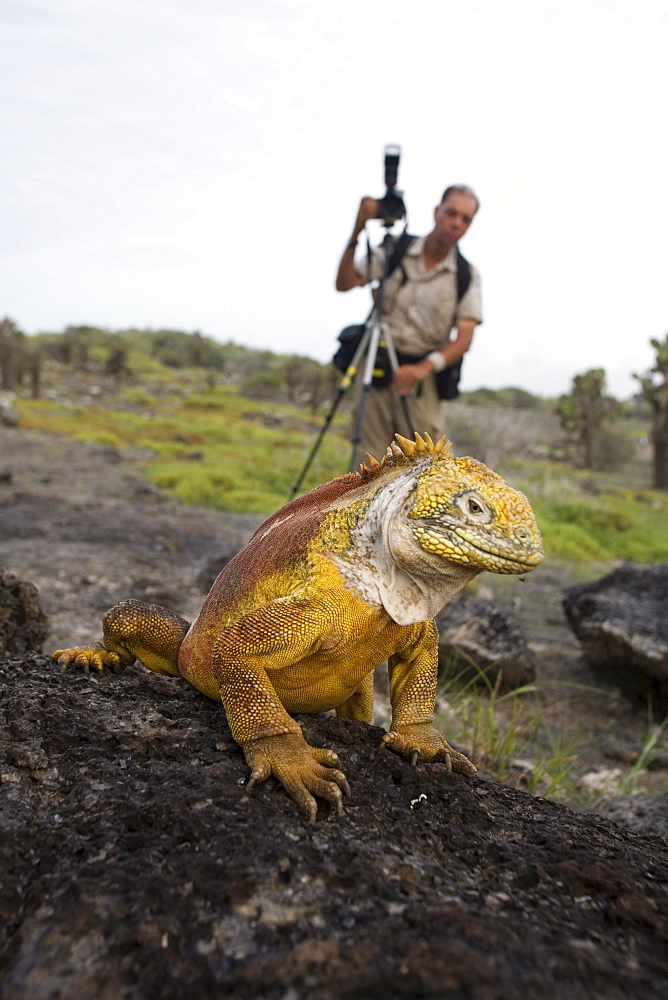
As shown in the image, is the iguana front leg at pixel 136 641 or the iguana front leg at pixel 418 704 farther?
the iguana front leg at pixel 136 641

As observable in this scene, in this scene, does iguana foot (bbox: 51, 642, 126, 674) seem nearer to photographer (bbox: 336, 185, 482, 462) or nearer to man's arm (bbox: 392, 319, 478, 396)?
photographer (bbox: 336, 185, 482, 462)

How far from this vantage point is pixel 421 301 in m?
6.19

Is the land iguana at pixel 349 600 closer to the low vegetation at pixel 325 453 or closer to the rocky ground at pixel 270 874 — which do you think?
the rocky ground at pixel 270 874

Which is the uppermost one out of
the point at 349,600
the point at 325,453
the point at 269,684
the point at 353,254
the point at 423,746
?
the point at 353,254

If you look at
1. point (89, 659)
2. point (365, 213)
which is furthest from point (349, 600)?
point (365, 213)

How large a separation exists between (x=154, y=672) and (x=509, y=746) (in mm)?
2398

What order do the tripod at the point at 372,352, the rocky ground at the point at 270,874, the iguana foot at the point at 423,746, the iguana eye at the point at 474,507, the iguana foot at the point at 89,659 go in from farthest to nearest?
the tripod at the point at 372,352 < the iguana foot at the point at 89,659 < the iguana foot at the point at 423,746 < the iguana eye at the point at 474,507 < the rocky ground at the point at 270,874

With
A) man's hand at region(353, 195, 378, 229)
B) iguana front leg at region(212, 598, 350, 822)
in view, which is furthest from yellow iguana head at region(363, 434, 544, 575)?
man's hand at region(353, 195, 378, 229)

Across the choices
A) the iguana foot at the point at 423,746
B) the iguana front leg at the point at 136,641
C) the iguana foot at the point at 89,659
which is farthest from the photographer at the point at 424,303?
the iguana foot at the point at 423,746

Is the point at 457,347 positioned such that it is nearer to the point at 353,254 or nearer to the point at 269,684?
the point at 353,254

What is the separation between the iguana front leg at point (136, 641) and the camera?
3113 millimetres

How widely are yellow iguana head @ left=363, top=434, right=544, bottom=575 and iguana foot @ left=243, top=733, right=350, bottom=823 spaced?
0.75m

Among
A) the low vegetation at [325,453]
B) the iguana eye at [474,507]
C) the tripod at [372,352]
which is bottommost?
the low vegetation at [325,453]

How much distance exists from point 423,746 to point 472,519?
0.92 meters
